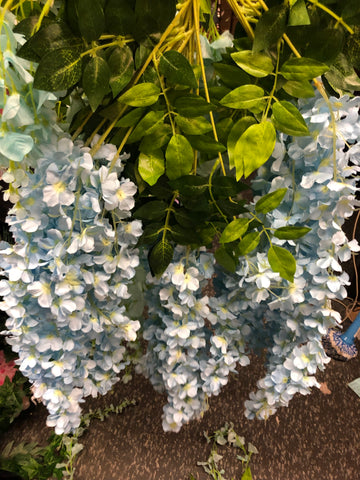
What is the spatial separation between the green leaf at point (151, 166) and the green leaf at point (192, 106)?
0.18 feet

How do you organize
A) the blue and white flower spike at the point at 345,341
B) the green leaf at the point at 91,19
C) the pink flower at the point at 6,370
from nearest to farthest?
1. the green leaf at the point at 91,19
2. the pink flower at the point at 6,370
3. the blue and white flower spike at the point at 345,341

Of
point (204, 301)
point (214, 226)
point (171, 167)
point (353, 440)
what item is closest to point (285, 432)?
point (353, 440)

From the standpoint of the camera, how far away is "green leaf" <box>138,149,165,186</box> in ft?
1.34

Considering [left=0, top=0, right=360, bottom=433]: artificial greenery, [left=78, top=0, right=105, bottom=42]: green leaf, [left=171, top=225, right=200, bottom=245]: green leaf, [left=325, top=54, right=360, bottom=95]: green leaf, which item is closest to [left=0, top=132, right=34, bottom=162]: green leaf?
[left=0, top=0, right=360, bottom=433]: artificial greenery

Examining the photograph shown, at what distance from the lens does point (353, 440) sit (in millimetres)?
878

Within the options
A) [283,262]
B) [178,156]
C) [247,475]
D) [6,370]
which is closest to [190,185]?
[178,156]

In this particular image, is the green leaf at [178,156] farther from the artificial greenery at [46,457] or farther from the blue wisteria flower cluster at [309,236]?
the artificial greenery at [46,457]

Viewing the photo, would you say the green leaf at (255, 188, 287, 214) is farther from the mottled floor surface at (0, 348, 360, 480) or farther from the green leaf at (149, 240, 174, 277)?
the mottled floor surface at (0, 348, 360, 480)

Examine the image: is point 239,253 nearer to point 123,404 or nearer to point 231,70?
point 231,70

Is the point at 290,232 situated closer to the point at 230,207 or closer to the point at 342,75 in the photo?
the point at 230,207

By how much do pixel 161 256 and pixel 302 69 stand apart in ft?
0.86

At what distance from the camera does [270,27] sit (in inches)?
14.3

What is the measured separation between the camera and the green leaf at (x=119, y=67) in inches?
14.1

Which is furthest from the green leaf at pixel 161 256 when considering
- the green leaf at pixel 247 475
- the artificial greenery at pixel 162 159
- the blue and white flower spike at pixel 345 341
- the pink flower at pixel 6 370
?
the blue and white flower spike at pixel 345 341
